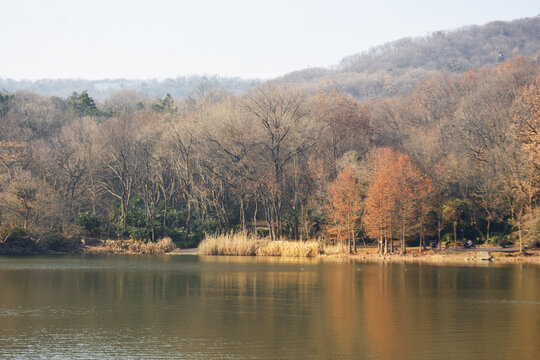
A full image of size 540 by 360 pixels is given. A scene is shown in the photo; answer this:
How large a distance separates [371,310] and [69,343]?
1072 centimetres

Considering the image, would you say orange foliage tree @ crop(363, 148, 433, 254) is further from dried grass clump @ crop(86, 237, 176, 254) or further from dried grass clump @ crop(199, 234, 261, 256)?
dried grass clump @ crop(86, 237, 176, 254)

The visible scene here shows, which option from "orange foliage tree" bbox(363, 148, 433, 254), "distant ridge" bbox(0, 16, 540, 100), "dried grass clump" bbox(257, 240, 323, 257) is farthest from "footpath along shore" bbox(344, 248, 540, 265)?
"distant ridge" bbox(0, 16, 540, 100)

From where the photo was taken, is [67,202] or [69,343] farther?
[67,202]

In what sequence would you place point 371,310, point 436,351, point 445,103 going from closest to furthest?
point 436,351 → point 371,310 → point 445,103

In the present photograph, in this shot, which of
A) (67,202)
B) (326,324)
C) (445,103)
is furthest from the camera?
(445,103)

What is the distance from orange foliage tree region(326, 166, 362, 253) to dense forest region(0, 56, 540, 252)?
0.18 m

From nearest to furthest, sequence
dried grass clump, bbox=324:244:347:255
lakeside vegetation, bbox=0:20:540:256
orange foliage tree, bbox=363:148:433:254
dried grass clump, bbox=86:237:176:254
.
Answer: orange foliage tree, bbox=363:148:433:254, lakeside vegetation, bbox=0:20:540:256, dried grass clump, bbox=324:244:347:255, dried grass clump, bbox=86:237:176:254

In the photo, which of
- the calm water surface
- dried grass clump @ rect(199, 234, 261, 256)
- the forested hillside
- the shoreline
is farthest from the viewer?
the forested hillside

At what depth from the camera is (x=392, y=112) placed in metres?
83.6

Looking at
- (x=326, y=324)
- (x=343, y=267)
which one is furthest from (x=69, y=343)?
(x=343, y=267)

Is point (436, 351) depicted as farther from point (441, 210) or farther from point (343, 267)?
point (441, 210)

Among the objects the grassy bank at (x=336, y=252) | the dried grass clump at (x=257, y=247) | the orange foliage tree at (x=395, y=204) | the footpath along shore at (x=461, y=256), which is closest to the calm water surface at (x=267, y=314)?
the footpath along shore at (x=461, y=256)

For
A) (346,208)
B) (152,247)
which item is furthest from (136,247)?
(346,208)

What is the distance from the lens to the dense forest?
1932 inches
